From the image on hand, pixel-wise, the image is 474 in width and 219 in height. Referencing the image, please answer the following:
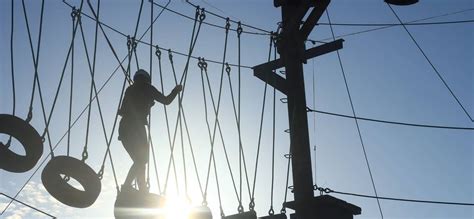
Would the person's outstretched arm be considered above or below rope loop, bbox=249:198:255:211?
above

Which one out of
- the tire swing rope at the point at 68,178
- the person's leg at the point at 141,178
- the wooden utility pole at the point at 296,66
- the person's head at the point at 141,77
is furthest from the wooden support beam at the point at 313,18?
the tire swing rope at the point at 68,178

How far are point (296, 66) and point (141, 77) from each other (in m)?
2.34

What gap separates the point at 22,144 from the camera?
21.8 feet

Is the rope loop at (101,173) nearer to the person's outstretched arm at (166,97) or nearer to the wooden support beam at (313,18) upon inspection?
the person's outstretched arm at (166,97)

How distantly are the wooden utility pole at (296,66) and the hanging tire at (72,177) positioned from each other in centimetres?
269

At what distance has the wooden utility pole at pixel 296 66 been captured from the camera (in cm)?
801

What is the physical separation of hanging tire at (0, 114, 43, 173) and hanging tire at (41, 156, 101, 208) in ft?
0.76

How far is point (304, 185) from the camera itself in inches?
306

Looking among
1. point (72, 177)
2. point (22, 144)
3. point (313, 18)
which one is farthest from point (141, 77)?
point (313, 18)

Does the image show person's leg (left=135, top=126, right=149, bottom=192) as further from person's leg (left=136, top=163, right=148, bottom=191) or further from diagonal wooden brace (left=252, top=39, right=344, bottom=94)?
diagonal wooden brace (left=252, top=39, right=344, bottom=94)

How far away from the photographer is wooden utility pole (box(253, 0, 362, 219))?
8.01 m

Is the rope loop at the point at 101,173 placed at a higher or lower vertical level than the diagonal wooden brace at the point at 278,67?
lower

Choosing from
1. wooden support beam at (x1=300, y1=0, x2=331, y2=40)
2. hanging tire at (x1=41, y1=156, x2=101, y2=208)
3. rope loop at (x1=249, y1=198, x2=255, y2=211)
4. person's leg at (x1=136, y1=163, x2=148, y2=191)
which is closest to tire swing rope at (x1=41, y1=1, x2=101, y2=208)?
hanging tire at (x1=41, y1=156, x2=101, y2=208)

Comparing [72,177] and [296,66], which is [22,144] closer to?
[72,177]
